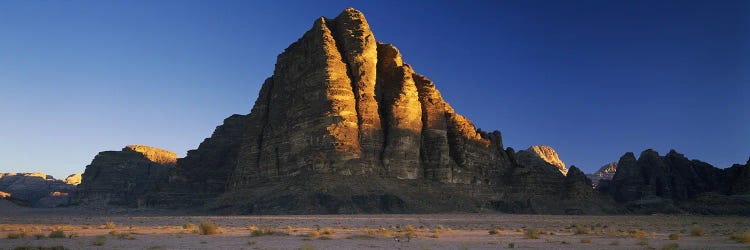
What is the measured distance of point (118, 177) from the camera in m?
138

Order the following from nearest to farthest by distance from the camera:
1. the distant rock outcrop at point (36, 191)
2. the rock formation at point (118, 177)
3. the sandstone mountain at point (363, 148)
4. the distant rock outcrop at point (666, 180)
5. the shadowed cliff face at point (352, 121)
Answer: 1. the sandstone mountain at point (363, 148)
2. the shadowed cliff face at point (352, 121)
3. the distant rock outcrop at point (666, 180)
4. the rock formation at point (118, 177)
5. the distant rock outcrop at point (36, 191)

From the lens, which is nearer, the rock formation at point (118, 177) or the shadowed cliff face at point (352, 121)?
the shadowed cliff face at point (352, 121)

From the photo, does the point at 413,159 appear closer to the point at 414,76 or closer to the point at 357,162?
the point at 357,162

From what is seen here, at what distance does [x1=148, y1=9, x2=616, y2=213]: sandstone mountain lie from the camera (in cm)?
6844

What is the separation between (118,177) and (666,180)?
12383cm

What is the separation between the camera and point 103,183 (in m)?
136

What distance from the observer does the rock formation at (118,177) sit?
131 meters

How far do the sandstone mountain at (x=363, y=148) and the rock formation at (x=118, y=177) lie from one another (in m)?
54.8

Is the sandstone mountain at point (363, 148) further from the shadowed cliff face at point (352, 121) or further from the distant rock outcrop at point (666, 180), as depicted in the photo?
the distant rock outcrop at point (666, 180)

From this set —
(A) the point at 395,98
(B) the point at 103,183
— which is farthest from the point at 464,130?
(B) the point at 103,183

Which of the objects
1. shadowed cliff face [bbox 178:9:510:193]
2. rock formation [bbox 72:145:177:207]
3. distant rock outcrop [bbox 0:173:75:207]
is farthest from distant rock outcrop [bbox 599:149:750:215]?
distant rock outcrop [bbox 0:173:75:207]

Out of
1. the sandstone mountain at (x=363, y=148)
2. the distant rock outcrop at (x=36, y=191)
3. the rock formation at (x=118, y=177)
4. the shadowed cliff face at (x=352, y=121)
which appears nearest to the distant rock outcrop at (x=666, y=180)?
the sandstone mountain at (x=363, y=148)

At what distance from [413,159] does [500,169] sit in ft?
68.0

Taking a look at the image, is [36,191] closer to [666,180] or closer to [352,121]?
[352,121]
